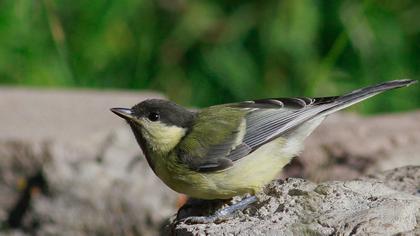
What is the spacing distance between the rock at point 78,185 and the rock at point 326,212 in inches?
55.3

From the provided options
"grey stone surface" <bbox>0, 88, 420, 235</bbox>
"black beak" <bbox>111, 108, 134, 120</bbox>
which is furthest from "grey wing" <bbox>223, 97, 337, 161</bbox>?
"grey stone surface" <bbox>0, 88, 420, 235</bbox>

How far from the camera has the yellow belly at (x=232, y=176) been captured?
14.3 ft

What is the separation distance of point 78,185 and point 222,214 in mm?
1696

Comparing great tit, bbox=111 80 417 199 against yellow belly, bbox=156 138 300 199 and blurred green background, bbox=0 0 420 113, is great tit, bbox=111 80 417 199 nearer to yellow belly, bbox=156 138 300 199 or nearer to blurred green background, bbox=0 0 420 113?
yellow belly, bbox=156 138 300 199

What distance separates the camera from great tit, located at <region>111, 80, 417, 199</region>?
4.41 meters

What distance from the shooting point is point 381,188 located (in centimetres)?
407

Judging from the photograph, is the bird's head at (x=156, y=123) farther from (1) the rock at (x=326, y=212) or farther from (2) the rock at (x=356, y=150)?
(2) the rock at (x=356, y=150)

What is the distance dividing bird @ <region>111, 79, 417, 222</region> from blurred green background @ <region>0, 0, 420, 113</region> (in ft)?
8.78

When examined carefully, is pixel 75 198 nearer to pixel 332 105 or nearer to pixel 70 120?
pixel 70 120

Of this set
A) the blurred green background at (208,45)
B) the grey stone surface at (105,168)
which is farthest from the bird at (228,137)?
the blurred green background at (208,45)

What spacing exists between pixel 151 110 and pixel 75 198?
48.2 inches

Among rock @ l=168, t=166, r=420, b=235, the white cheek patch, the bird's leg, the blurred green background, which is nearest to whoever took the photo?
rock @ l=168, t=166, r=420, b=235

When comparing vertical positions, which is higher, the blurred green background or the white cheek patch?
the white cheek patch

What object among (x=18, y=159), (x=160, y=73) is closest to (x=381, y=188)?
(x=18, y=159)
